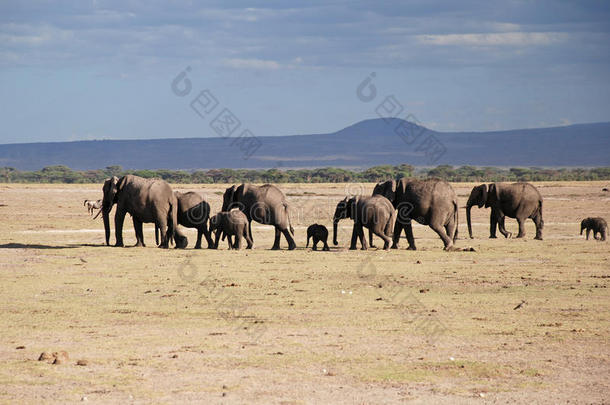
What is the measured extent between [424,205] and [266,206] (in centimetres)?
402

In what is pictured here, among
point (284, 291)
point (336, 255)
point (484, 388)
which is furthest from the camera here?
point (336, 255)

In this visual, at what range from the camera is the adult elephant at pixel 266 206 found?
26172 millimetres

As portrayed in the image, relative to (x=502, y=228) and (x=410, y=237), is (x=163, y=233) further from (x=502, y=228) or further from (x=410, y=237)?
(x=502, y=228)

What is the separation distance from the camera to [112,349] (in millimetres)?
12430

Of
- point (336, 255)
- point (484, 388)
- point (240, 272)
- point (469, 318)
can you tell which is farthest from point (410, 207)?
point (484, 388)

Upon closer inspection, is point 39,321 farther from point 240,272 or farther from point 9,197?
point 9,197

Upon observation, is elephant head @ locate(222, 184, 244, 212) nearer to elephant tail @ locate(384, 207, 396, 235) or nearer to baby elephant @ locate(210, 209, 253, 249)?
baby elephant @ locate(210, 209, 253, 249)

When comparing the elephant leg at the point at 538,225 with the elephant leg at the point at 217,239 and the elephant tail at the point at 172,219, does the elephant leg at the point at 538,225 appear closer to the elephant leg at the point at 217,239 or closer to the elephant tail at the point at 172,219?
the elephant leg at the point at 217,239

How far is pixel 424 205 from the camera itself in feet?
85.3

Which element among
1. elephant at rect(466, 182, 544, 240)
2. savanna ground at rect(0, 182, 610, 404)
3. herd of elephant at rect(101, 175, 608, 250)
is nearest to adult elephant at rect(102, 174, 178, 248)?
herd of elephant at rect(101, 175, 608, 250)

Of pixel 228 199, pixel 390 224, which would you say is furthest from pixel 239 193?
pixel 390 224

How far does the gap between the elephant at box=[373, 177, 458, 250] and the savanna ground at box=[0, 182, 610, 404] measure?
1.02 metres

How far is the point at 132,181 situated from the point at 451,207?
326 inches

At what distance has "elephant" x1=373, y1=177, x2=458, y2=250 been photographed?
25969 mm
